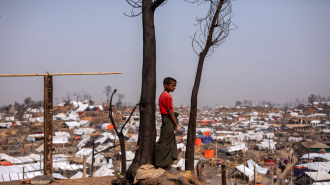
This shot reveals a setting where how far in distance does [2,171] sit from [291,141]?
2936 cm

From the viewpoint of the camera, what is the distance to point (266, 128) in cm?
4038

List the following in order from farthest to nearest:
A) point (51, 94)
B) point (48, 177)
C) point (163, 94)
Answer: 1. point (51, 94)
2. point (48, 177)
3. point (163, 94)

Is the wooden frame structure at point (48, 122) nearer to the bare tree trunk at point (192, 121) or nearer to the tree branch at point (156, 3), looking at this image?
the tree branch at point (156, 3)

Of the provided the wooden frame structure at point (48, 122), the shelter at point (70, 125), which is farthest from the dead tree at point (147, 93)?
the shelter at point (70, 125)

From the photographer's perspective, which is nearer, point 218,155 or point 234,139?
point 218,155

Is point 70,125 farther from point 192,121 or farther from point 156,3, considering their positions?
point 156,3

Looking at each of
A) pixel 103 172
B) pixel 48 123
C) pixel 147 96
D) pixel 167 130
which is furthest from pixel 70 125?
pixel 167 130

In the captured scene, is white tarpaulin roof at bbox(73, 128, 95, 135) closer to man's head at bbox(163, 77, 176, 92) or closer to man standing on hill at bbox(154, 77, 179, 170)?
man standing on hill at bbox(154, 77, 179, 170)

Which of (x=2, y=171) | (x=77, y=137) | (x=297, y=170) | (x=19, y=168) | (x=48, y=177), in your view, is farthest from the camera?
(x=77, y=137)

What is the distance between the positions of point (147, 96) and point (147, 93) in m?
0.04

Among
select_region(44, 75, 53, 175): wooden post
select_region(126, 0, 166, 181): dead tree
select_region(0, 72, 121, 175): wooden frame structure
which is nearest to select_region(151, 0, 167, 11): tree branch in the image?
select_region(126, 0, 166, 181): dead tree

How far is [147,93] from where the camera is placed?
344 cm

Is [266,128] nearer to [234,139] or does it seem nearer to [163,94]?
[234,139]

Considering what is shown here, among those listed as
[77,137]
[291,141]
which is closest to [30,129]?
[77,137]
